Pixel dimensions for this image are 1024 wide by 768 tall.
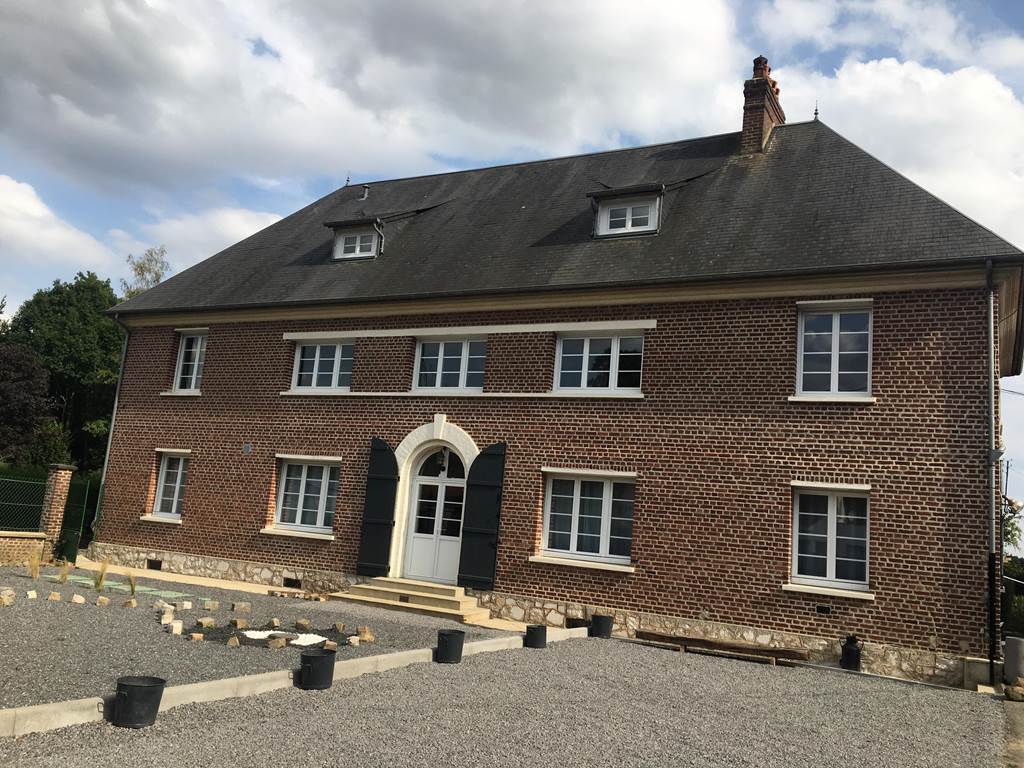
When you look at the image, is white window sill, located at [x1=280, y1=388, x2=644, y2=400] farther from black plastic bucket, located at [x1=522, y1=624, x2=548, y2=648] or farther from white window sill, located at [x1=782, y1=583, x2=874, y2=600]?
black plastic bucket, located at [x1=522, y1=624, x2=548, y2=648]

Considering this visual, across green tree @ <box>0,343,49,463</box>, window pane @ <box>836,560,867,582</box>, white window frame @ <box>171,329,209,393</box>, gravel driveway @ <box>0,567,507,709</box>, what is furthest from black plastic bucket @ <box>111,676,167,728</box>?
green tree @ <box>0,343,49,463</box>

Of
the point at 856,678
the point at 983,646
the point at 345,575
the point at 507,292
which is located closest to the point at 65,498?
the point at 345,575

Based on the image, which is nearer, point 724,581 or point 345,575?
point 724,581

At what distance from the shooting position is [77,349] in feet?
134

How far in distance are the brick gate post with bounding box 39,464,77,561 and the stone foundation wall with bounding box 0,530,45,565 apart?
9.9 inches

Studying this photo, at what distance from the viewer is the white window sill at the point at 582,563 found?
12.6 metres

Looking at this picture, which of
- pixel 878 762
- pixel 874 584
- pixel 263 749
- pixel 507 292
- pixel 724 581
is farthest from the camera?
pixel 507 292

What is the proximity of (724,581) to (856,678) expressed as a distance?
220 centimetres

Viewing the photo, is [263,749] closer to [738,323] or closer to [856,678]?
[856,678]

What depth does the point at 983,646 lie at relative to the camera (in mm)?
10352

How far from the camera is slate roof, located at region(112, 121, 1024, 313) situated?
12.3m

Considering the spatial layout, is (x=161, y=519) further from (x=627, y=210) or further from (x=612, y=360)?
(x=627, y=210)

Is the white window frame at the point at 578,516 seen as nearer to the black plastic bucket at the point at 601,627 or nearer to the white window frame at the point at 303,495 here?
the black plastic bucket at the point at 601,627

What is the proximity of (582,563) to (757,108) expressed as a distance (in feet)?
30.1
